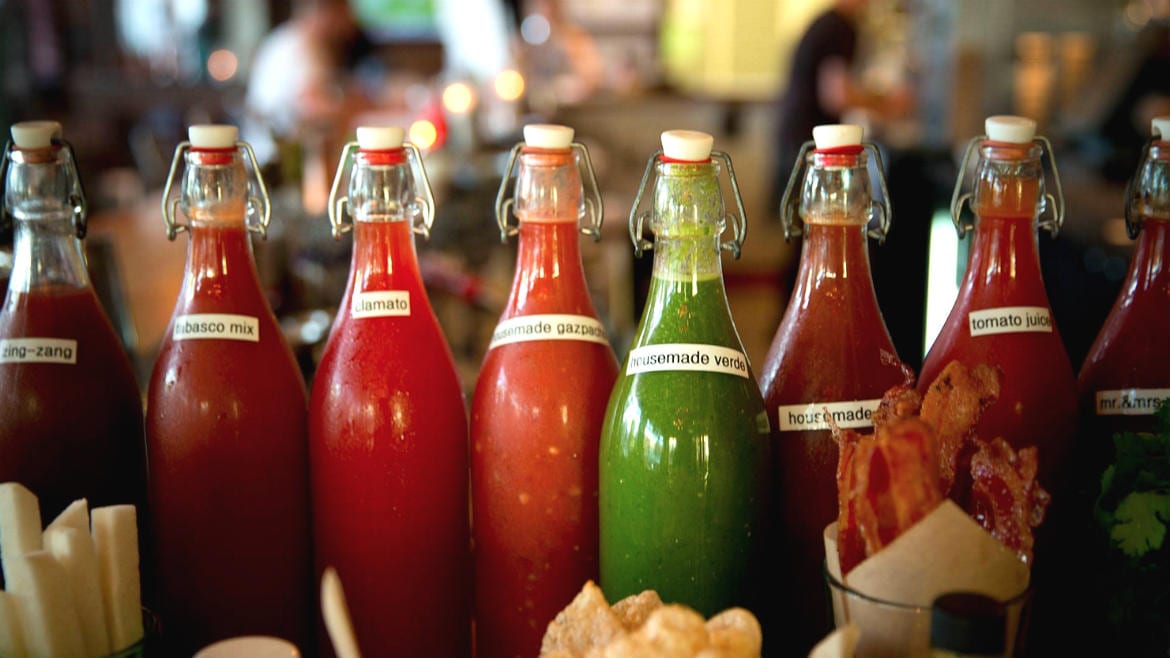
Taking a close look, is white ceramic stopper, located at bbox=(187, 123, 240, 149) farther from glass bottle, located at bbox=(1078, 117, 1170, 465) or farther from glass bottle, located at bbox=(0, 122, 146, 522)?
glass bottle, located at bbox=(1078, 117, 1170, 465)

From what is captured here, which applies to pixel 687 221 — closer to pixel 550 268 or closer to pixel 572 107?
pixel 550 268

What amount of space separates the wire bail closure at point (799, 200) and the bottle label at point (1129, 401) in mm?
230

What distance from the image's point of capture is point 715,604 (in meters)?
0.81

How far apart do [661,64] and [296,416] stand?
9.41 metres

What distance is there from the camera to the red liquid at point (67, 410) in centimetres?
83

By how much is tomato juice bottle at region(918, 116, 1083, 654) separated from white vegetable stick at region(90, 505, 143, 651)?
647 millimetres

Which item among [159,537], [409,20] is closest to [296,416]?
[159,537]

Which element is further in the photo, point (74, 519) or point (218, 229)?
point (218, 229)

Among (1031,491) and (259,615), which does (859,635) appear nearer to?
(1031,491)

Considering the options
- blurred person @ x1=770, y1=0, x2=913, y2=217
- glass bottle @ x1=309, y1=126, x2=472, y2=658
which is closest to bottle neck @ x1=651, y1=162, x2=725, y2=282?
glass bottle @ x1=309, y1=126, x2=472, y2=658

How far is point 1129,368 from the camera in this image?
34.1 inches

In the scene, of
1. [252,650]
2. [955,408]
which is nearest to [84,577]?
[252,650]

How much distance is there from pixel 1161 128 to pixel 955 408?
0.32 metres

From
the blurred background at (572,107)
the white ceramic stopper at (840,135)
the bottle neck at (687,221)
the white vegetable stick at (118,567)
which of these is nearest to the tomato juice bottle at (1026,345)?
the white ceramic stopper at (840,135)
